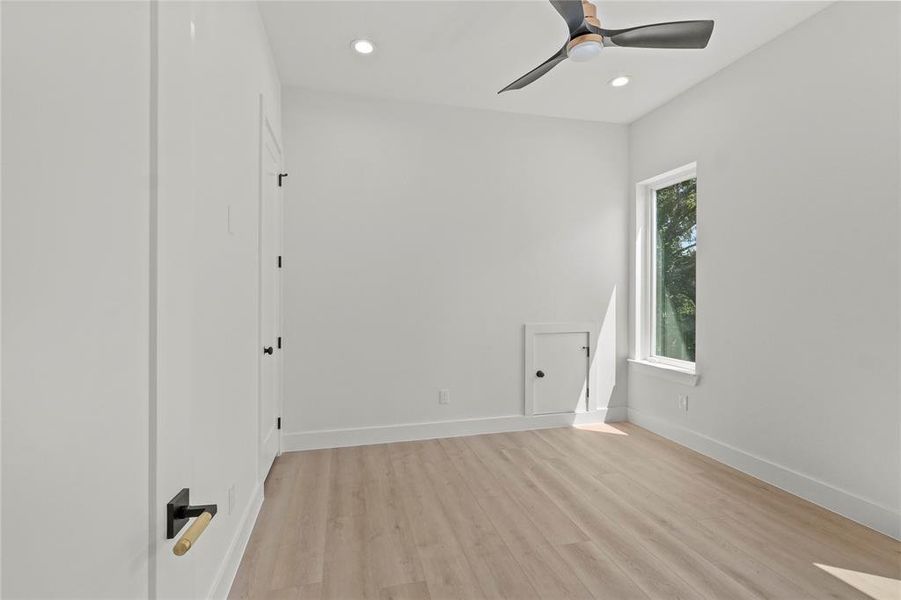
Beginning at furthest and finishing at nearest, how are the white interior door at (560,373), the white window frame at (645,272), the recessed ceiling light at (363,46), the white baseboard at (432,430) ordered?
1. the white window frame at (645,272)
2. the white interior door at (560,373)
3. the white baseboard at (432,430)
4. the recessed ceiling light at (363,46)

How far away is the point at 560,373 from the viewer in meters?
3.84

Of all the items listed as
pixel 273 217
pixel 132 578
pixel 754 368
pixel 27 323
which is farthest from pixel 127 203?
pixel 754 368

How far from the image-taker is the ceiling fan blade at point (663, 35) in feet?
6.52

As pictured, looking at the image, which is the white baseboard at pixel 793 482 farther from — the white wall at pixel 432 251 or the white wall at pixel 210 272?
the white wall at pixel 210 272

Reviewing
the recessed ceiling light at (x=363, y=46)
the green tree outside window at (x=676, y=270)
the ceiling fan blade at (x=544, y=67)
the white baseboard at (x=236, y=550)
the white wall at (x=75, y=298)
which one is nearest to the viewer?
the white wall at (x=75, y=298)

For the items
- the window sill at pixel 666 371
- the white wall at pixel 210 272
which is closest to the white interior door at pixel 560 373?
the window sill at pixel 666 371

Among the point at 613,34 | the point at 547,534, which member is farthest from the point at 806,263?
the point at 547,534

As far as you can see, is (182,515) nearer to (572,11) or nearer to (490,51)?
(572,11)

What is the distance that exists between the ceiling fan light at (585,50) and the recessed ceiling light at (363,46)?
1.32 meters

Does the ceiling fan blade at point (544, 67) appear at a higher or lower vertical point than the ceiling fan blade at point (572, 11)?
lower

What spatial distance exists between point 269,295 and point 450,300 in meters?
1.45

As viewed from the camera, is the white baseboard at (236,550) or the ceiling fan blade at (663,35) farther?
the ceiling fan blade at (663,35)

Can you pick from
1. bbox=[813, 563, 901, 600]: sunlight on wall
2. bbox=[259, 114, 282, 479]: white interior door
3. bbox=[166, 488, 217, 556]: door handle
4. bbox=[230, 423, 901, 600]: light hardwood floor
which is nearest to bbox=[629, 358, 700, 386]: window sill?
bbox=[230, 423, 901, 600]: light hardwood floor

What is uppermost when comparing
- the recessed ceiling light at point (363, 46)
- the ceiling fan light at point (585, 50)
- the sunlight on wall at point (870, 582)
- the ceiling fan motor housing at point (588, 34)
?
the recessed ceiling light at point (363, 46)
